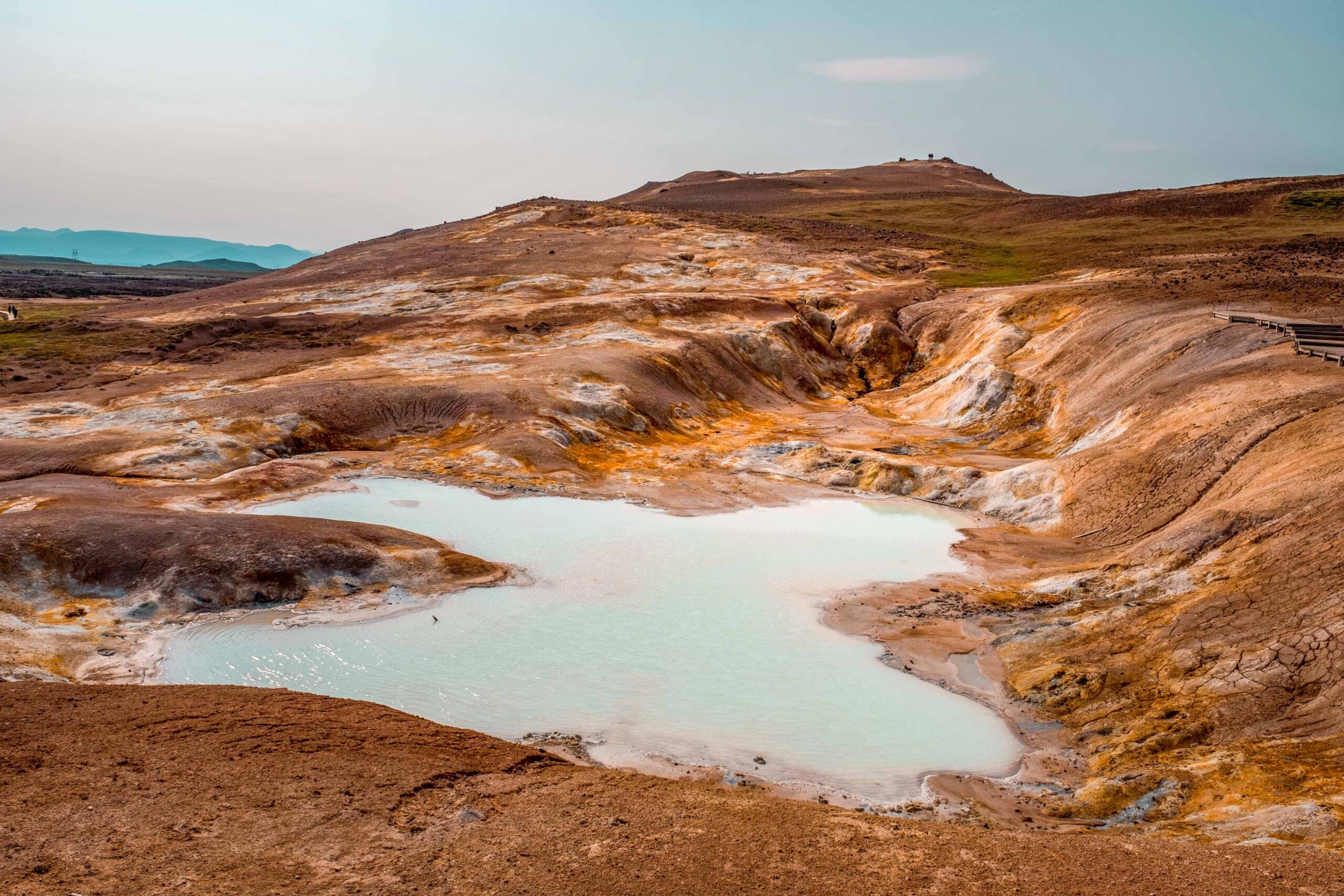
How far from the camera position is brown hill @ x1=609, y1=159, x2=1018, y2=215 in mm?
157875

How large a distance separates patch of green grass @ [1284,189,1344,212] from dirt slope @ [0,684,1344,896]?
124 m

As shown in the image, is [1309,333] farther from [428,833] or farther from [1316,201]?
[1316,201]

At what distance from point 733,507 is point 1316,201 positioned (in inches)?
4364

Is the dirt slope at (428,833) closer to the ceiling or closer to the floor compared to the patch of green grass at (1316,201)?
closer to the floor

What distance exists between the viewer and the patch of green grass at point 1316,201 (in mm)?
108750

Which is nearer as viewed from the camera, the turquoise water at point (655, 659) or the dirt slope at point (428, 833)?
the dirt slope at point (428, 833)

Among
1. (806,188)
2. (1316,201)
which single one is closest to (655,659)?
(1316,201)

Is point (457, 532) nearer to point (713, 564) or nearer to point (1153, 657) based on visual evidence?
point (713, 564)

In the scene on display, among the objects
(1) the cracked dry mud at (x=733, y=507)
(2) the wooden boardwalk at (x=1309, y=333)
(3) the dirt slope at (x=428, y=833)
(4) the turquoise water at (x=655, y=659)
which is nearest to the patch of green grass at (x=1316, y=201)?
(1) the cracked dry mud at (x=733, y=507)

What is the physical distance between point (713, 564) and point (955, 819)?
55.6ft

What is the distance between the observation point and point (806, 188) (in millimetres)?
169375

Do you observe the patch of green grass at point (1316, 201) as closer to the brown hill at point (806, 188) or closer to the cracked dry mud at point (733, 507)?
the cracked dry mud at point (733, 507)

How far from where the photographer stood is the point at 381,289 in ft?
303

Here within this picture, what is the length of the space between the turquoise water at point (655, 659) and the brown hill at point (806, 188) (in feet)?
390
